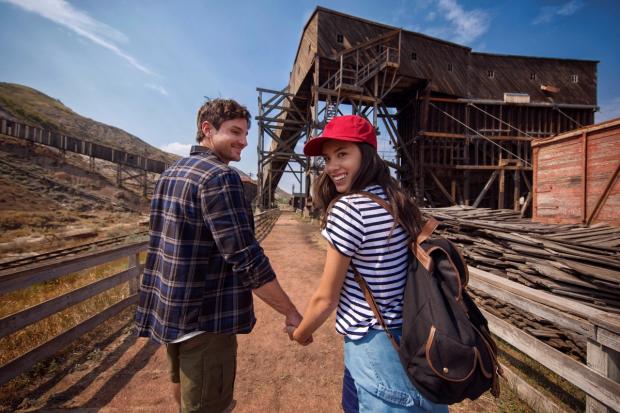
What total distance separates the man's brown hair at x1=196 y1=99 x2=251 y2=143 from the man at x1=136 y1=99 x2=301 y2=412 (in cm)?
29

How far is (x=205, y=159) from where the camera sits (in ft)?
5.32

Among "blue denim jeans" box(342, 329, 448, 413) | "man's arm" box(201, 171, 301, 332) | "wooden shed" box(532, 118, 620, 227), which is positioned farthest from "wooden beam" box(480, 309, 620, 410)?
"wooden shed" box(532, 118, 620, 227)

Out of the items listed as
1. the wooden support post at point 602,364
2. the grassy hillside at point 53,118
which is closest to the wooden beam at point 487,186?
the wooden support post at point 602,364

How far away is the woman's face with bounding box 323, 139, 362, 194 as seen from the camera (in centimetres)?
140

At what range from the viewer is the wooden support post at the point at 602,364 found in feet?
6.27

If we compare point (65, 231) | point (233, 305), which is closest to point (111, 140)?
point (65, 231)

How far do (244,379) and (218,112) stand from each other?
3051 millimetres

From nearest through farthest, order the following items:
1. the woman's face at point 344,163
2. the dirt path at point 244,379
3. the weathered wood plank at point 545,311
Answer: the woman's face at point 344,163, the weathered wood plank at point 545,311, the dirt path at point 244,379

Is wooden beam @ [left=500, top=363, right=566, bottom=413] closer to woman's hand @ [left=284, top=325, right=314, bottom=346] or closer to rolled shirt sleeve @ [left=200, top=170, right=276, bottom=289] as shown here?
woman's hand @ [left=284, top=325, right=314, bottom=346]

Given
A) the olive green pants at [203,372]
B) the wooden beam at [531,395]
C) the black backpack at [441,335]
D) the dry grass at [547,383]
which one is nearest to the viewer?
the black backpack at [441,335]

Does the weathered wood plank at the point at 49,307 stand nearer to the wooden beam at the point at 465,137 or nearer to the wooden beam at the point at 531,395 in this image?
the wooden beam at the point at 531,395

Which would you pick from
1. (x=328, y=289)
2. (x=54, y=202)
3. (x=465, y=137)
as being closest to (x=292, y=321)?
(x=328, y=289)

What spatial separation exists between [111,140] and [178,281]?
224ft

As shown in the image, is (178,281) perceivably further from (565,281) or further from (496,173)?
(496,173)
